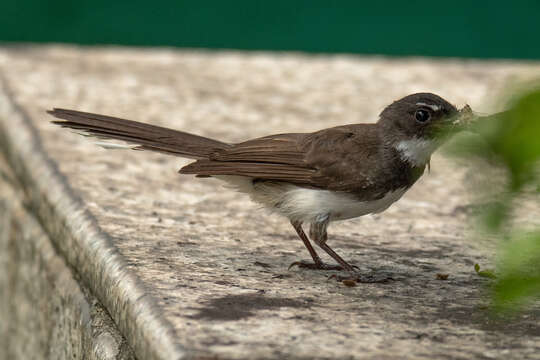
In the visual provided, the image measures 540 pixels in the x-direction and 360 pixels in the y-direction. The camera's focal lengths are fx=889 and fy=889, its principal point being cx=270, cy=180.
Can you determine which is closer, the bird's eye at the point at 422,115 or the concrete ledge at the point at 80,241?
the concrete ledge at the point at 80,241

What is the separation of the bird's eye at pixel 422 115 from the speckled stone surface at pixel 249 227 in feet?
0.94

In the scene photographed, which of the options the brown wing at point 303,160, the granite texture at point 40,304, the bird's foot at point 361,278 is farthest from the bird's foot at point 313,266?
the granite texture at point 40,304

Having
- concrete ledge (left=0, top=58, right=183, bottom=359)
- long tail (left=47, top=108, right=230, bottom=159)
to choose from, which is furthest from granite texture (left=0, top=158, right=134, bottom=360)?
long tail (left=47, top=108, right=230, bottom=159)

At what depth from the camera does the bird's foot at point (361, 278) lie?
10.7ft

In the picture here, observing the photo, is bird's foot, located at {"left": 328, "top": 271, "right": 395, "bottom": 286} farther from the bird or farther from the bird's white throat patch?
the bird's white throat patch

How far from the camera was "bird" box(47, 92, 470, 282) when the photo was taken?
10.9 ft

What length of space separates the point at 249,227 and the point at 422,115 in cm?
104

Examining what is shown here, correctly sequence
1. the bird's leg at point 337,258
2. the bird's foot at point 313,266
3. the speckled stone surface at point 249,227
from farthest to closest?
the bird's foot at point 313,266
the bird's leg at point 337,258
the speckled stone surface at point 249,227

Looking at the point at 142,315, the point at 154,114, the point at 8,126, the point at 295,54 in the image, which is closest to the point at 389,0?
the point at 295,54

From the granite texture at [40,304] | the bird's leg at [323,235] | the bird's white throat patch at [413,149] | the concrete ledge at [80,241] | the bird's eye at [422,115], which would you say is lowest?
the granite texture at [40,304]

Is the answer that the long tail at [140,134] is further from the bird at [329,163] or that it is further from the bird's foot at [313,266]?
the bird's foot at [313,266]

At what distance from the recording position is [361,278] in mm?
3318

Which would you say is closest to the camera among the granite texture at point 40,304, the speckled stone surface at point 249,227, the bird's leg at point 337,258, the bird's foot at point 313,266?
the speckled stone surface at point 249,227

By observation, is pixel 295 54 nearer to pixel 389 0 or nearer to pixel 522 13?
pixel 389 0
